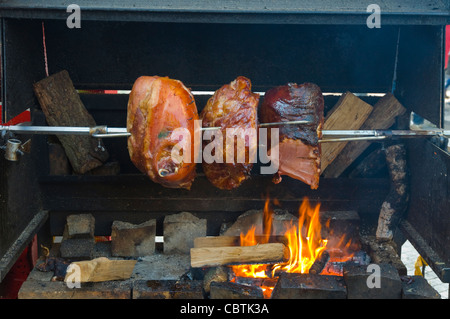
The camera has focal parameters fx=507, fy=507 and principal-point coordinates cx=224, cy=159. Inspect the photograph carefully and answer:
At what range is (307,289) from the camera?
3.01 meters

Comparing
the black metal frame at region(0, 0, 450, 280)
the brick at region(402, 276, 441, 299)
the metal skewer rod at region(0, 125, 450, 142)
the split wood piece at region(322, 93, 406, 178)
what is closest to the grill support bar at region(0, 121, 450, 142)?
the metal skewer rod at region(0, 125, 450, 142)

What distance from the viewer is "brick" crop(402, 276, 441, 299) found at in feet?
9.89

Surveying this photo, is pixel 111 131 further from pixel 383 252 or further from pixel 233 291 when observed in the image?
pixel 383 252

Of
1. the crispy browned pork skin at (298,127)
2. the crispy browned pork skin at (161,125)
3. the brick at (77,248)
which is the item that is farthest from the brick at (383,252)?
the brick at (77,248)

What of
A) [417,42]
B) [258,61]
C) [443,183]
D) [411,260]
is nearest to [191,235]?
[258,61]

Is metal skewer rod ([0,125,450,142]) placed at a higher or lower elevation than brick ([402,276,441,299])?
higher

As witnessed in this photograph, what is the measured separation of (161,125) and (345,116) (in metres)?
1.57

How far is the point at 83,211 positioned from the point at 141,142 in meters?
1.25

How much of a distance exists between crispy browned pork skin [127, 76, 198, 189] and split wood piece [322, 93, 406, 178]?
4.72 ft

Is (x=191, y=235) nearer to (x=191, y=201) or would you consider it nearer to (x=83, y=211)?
(x=191, y=201)

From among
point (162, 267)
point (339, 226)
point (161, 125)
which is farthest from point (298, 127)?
point (162, 267)

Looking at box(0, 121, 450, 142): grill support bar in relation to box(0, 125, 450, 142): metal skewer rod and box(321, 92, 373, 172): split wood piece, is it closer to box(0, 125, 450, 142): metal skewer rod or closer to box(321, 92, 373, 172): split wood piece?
box(0, 125, 450, 142): metal skewer rod

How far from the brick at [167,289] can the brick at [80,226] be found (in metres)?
0.79

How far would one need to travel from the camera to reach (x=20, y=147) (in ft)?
10.1
